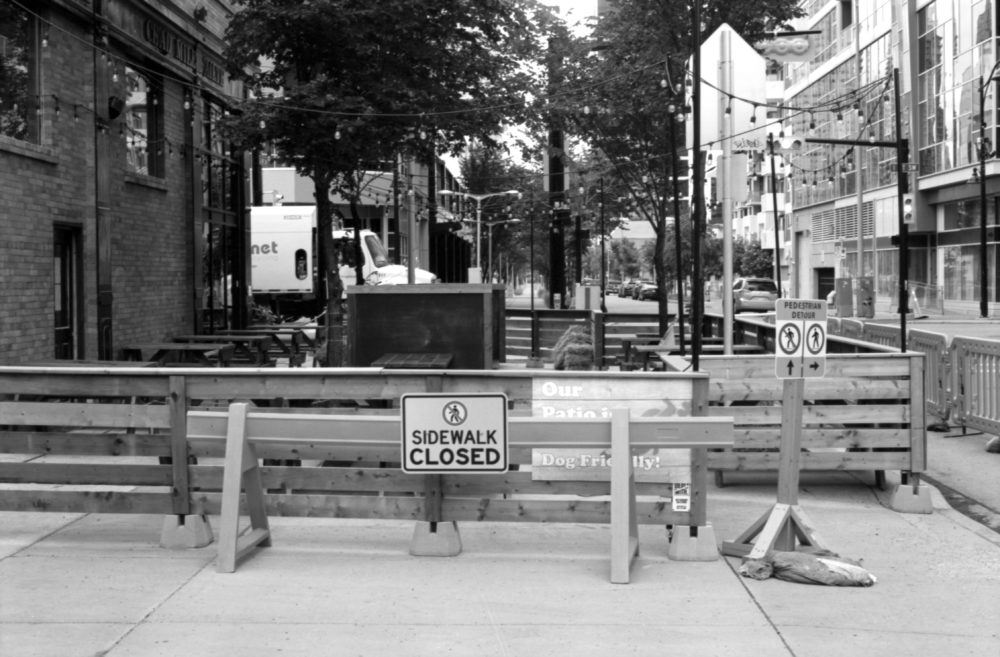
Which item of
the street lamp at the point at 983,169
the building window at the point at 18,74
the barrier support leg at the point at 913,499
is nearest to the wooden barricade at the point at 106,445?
the barrier support leg at the point at 913,499

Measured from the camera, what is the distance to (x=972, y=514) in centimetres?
952

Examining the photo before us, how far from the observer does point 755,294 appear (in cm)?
5028

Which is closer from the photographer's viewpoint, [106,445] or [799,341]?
[799,341]

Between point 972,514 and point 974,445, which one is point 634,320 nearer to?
point 974,445

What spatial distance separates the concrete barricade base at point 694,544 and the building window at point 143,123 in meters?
12.0

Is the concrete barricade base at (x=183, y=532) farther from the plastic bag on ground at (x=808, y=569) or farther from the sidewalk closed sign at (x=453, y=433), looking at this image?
the plastic bag on ground at (x=808, y=569)

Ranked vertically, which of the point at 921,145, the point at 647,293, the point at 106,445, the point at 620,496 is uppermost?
the point at 921,145

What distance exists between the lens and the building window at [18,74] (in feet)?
43.0

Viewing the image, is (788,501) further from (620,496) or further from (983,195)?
(983,195)

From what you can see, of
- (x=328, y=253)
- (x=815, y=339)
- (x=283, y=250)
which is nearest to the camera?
(x=815, y=339)

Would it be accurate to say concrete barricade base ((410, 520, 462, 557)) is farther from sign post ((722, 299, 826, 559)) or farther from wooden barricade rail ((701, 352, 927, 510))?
wooden barricade rail ((701, 352, 927, 510))

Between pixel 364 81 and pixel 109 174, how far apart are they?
4409mm

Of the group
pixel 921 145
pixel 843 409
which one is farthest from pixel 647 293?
pixel 843 409

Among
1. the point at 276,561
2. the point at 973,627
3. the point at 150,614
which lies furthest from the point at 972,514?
the point at 150,614
